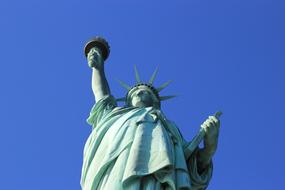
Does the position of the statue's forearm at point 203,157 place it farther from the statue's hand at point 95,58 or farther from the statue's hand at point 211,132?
the statue's hand at point 95,58

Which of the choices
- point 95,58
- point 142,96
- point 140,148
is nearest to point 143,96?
point 142,96

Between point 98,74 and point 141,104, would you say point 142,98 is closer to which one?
point 141,104

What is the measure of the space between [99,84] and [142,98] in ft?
2.66

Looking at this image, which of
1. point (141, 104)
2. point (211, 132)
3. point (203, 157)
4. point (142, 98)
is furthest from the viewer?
point (142, 98)

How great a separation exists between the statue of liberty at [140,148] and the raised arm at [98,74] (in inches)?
0.7

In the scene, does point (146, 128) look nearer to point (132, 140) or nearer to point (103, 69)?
point (132, 140)

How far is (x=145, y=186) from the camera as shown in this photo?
9.61 meters

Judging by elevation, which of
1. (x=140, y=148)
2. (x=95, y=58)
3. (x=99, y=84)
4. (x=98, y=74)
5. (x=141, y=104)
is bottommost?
(x=140, y=148)

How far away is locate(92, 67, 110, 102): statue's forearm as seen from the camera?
39.8 ft

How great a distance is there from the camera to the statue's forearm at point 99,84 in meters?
12.1

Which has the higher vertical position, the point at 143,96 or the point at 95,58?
the point at 95,58

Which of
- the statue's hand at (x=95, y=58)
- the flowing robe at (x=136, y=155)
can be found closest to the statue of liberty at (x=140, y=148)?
the flowing robe at (x=136, y=155)

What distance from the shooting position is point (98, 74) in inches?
495

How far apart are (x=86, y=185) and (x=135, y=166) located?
2.90 feet
